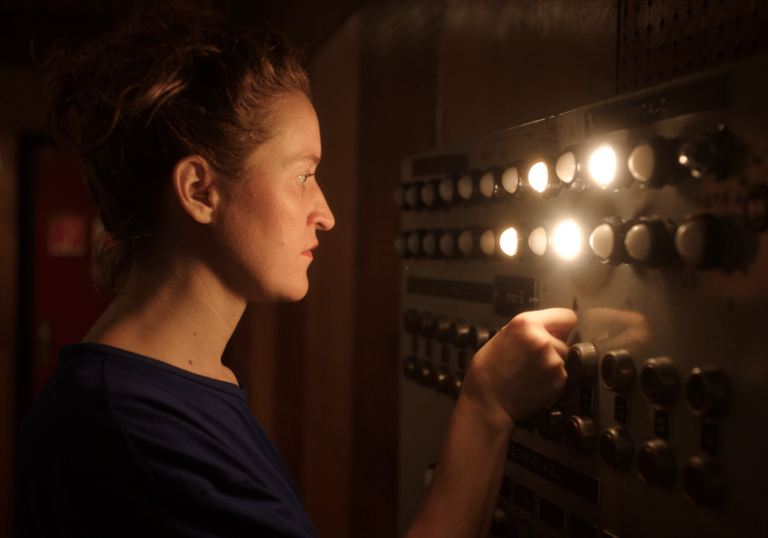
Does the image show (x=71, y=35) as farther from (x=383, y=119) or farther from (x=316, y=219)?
(x=316, y=219)

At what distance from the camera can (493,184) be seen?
0.75 m

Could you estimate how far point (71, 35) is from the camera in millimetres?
3082

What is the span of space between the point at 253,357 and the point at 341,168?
166cm

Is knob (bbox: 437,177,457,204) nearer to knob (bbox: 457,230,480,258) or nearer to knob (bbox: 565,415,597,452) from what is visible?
knob (bbox: 457,230,480,258)

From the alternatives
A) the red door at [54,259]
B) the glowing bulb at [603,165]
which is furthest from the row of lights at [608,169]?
the red door at [54,259]

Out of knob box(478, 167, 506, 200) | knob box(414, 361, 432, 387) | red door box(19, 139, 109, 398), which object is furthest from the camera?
red door box(19, 139, 109, 398)

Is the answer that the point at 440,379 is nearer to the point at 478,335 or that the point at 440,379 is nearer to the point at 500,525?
the point at 478,335

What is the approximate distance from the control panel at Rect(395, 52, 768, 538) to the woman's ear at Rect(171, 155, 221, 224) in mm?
388

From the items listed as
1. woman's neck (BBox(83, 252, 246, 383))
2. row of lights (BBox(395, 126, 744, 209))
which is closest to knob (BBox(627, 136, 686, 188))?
row of lights (BBox(395, 126, 744, 209))

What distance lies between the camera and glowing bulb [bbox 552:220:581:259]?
24.4 inches

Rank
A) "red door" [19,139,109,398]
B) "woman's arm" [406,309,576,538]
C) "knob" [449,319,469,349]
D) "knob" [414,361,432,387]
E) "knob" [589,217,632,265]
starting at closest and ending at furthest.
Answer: "knob" [589,217,632,265]
"woman's arm" [406,309,576,538]
"knob" [449,319,469,349]
"knob" [414,361,432,387]
"red door" [19,139,109,398]

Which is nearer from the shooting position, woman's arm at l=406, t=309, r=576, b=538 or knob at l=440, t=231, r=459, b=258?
woman's arm at l=406, t=309, r=576, b=538

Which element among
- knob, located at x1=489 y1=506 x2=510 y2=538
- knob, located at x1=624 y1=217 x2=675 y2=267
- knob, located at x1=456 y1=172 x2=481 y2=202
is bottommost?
knob, located at x1=489 y1=506 x2=510 y2=538

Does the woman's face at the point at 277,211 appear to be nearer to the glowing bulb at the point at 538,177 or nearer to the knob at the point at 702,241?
the glowing bulb at the point at 538,177
